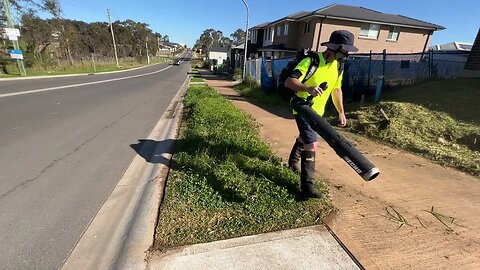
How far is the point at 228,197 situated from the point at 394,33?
2761 cm

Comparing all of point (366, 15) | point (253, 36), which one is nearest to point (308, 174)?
point (366, 15)

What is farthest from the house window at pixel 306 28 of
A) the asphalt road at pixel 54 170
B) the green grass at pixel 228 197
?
the green grass at pixel 228 197

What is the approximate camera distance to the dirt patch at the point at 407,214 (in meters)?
2.49

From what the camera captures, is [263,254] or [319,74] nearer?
[263,254]

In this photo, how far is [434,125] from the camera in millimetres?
6457

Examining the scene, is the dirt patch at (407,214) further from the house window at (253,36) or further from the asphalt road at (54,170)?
the house window at (253,36)

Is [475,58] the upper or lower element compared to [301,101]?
upper

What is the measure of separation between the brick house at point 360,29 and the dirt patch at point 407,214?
20171mm

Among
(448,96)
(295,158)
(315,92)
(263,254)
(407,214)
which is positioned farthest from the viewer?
(448,96)

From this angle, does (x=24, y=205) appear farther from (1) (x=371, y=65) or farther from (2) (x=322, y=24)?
(2) (x=322, y=24)

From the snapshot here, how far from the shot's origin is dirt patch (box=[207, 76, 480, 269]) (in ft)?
8.16

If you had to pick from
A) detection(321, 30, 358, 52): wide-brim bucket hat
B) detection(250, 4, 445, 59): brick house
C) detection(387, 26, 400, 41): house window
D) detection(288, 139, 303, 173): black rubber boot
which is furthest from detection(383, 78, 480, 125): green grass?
detection(387, 26, 400, 41): house window

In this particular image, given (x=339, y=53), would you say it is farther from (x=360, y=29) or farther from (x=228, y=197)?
(x=360, y=29)

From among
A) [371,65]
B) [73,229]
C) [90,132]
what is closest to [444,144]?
[371,65]
